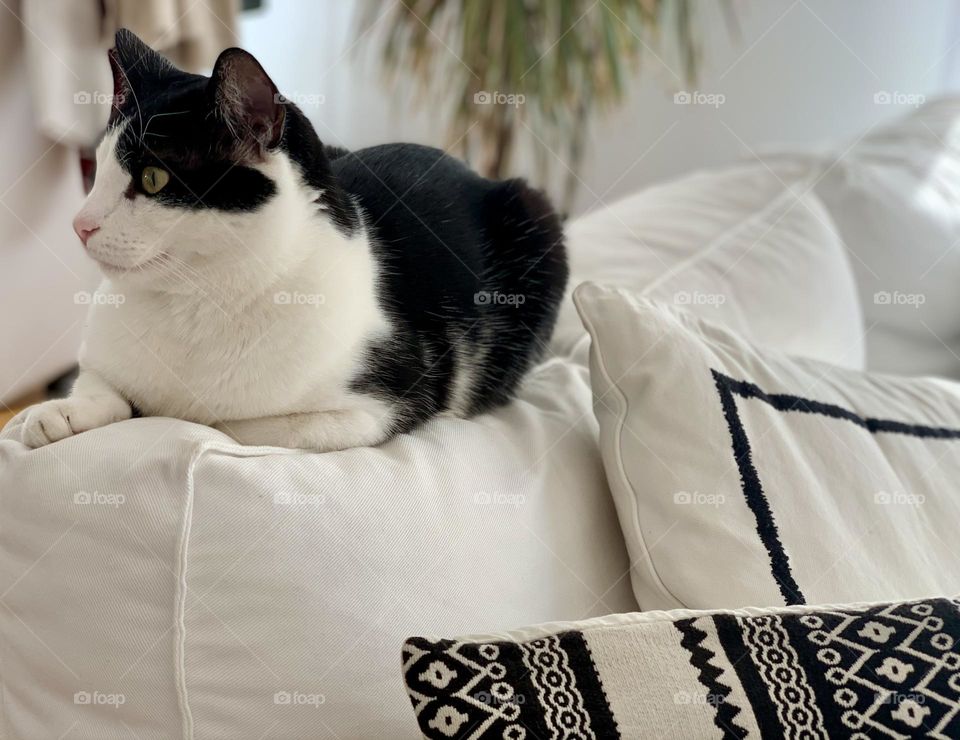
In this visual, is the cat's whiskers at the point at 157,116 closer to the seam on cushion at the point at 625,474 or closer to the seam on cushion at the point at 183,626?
the seam on cushion at the point at 183,626

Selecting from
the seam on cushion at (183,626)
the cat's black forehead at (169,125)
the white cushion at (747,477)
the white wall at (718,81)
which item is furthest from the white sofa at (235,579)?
the white wall at (718,81)

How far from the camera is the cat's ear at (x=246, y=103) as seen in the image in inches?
28.4

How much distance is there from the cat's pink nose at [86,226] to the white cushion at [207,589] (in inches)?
6.4

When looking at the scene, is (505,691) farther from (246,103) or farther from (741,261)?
(741,261)

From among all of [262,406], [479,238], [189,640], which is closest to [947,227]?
[479,238]

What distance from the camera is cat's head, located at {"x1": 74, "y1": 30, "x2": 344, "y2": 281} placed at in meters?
0.75

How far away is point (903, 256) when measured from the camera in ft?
5.36

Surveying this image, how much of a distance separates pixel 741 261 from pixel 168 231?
88cm

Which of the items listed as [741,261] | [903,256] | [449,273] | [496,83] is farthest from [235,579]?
[496,83]

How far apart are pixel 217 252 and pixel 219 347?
8 cm

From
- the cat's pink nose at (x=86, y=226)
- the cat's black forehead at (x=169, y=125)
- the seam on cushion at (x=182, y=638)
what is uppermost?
the cat's black forehead at (x=169, y=125)

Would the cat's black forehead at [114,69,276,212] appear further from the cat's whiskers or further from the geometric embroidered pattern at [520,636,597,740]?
the geometric embroidered pattern at [520,636,597,740]

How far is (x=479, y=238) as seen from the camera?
108 centimetres

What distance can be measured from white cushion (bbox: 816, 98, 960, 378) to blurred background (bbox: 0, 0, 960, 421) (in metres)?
0.18
